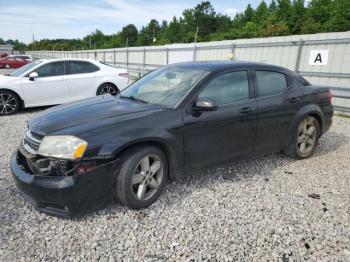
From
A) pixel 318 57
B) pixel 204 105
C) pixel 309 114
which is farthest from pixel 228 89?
pixel 318 57

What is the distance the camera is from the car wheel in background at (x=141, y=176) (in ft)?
10.3

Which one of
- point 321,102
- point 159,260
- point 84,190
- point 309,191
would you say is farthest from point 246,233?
point 321,102

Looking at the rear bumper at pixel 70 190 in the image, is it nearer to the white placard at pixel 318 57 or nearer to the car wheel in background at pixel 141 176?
the car wheel in background at pixel 141 176

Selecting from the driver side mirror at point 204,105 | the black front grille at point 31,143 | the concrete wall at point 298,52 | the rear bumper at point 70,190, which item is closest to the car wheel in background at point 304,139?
the driver side mirror at point 204,105

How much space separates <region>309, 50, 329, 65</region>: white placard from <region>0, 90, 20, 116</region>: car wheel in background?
890 cm

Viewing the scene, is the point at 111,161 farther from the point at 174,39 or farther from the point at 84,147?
the point at 174,39

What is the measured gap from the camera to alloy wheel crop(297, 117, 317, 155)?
4.90 m

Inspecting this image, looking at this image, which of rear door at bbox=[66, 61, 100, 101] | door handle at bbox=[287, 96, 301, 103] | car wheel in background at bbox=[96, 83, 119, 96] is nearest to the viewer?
door handle at bbox=[287, 96, 301, 103]

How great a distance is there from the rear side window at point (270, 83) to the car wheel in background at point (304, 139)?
0.70 m

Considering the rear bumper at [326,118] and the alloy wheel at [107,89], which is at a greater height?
the rear bumper at [326,118]

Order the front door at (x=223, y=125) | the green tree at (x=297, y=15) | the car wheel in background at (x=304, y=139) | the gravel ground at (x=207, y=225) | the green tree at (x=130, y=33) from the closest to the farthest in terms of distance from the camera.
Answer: the gravel ground at (x=207, y=225), the front door at (x=223, y=125), the car wheel in background at (x=304, y=139), the green tree at (x=297, y=15), the green tree at (x=130, y=33)

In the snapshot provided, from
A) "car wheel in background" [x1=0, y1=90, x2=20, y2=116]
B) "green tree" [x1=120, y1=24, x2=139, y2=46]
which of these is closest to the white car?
"car wheel in background" [x1=0, y1=90, x2=20, y2=116]

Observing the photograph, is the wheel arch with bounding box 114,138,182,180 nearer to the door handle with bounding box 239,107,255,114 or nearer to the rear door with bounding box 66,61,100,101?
the door handle with bounding box 239,107,255,114

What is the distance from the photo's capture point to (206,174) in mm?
4336
